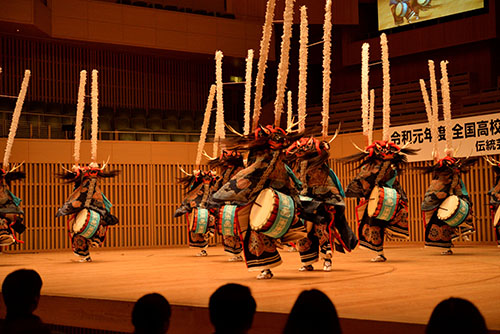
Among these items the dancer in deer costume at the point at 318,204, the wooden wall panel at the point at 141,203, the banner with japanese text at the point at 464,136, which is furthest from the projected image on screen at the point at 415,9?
the dancer in deer costume at the point at 318,204

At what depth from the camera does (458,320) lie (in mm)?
1763

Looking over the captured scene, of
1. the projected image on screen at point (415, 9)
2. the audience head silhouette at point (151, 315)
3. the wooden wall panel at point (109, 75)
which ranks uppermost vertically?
the projected image on screen at point (415, 9)

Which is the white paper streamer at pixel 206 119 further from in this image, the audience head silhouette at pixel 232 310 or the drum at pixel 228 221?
the audience head silhouette at pixel 232 310

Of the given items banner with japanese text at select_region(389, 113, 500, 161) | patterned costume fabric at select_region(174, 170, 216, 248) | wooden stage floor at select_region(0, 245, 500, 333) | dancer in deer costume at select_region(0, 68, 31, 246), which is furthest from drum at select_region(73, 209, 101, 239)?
banner with japanese text at select_region(389, 113, 500, 161)

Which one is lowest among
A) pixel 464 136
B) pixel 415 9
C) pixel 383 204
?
pixel 383 204

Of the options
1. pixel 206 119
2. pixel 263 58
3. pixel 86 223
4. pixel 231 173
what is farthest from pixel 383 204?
pixel 86 223

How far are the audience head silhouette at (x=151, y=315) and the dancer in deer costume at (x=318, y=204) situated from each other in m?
4.00

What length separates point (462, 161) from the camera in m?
8.84

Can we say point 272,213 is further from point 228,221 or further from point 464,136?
point 464,136

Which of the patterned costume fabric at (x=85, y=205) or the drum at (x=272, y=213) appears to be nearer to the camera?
the drum at (x=272, y=213)

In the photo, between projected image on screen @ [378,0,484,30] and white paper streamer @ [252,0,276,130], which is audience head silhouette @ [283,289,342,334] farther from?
projected image on screen @ [378,0,484,30]

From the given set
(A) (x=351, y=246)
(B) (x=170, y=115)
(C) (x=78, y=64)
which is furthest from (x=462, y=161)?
(C) (x=78, y=64)

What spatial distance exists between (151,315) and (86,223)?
255 inches

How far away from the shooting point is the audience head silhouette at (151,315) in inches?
88.4
